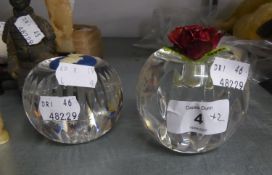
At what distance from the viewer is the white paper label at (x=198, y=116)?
1.51 ft

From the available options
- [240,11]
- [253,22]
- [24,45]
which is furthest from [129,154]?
[240,11]

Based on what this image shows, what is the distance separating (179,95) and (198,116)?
0.04 meters

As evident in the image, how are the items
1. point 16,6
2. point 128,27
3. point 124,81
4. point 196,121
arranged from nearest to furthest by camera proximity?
point 196,121
point 16,6
point 124,81
point 128,27

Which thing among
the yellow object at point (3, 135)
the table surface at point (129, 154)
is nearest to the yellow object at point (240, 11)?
the table surface at point (129, 154)

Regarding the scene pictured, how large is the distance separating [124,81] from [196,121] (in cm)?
31

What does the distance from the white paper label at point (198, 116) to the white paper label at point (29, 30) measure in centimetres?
28

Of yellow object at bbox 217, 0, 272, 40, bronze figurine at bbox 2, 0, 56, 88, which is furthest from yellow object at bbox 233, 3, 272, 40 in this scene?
bronze figurine at bbox 2, 0, 56, 88

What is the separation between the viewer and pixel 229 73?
46 cm

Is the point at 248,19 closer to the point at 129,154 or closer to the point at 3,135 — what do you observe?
the point at 129,154

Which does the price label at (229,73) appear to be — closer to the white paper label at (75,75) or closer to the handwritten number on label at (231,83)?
the handwritten number on label at (231,83)

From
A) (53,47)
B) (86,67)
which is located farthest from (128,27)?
(86,67)

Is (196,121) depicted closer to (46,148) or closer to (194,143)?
(194,143)

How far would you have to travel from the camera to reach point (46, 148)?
520 mm

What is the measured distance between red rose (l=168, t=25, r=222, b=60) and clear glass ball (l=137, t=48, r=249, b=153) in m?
0.02
